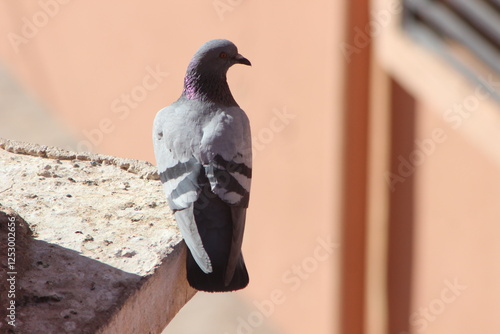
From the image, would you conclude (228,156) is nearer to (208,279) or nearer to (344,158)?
(208,279)

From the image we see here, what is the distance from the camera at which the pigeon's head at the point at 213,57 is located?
4.17 metres

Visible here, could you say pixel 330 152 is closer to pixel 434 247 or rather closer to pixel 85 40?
pixel 434 247

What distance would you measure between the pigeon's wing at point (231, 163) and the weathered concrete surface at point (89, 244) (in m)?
0.25

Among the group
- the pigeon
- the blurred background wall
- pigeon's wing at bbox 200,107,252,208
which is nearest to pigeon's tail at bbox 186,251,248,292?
the pigeon

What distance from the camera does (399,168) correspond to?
6.55m

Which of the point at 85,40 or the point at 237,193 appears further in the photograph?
the point at 85,40

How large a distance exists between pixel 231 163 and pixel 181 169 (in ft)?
0.74

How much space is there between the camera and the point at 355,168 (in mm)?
6742

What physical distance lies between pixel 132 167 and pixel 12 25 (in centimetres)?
532

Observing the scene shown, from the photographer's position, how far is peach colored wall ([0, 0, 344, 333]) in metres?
6.62

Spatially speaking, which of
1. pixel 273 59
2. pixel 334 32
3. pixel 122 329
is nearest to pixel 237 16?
pixel 273 59

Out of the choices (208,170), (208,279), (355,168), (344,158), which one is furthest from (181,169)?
(355,168)

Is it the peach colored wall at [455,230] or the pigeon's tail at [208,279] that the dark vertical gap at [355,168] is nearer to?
the peach colored wall at [455,230]

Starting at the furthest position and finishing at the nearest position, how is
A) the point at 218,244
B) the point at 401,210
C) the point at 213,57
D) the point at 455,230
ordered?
the point at 401,210 → the point at 455,230 → the point at 213,57 → the point at 218,244
